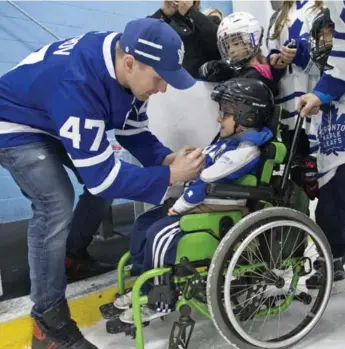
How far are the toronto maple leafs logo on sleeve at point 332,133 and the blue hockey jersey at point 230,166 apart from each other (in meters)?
0.39

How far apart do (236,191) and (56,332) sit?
692 millimetres

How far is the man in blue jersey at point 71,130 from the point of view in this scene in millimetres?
1212

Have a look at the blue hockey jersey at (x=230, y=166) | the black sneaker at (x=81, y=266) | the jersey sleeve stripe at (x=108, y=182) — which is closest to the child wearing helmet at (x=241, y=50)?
the blue hockey jersey at (x=230, y=166)

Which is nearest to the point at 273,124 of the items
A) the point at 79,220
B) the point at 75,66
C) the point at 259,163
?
the point at 259,163

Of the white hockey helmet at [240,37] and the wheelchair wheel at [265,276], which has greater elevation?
the white hockey helmet at [240,37]

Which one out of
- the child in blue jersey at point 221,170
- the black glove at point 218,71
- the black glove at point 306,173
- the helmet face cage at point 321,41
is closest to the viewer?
the child in blue jersey at point 221,170

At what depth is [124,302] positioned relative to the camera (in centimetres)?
154

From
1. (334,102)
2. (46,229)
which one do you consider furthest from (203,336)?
(334,102)

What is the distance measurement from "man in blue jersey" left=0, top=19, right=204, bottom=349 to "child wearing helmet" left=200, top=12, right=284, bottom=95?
632 mm

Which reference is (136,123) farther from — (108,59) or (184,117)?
(184,117)

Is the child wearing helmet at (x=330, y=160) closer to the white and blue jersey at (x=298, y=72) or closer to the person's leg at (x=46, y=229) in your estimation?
the white and blue jersey at (x=298, y=72)

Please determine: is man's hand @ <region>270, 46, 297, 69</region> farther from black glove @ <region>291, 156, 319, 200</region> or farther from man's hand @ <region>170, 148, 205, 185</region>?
man's hand @ <region>170, 148, 205, 185</region>

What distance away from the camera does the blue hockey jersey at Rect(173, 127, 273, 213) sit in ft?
4.69

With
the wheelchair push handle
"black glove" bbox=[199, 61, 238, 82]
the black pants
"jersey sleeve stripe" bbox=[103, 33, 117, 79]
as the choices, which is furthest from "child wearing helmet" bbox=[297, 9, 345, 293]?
"jersey sleeve stripe" bbox=[103, 33, 117, 79]
